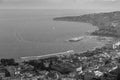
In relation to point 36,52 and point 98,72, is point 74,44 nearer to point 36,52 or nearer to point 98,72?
point 36,52

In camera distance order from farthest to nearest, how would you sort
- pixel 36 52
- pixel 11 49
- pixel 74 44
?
1. pixel 74 44
2. pixel 11 49
3. pixel 36 52

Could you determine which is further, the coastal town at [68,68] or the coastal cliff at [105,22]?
the coastal cliff at [105,22]

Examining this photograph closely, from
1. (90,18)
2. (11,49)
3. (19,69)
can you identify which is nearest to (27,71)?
(19,69)

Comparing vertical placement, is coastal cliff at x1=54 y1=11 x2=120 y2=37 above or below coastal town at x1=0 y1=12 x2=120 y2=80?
above

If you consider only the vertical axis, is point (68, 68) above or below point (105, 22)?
below

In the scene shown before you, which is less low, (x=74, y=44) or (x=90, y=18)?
(x=90, y=18)

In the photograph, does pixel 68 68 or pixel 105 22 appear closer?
pixel 68 68

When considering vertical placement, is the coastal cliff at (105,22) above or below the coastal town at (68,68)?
above

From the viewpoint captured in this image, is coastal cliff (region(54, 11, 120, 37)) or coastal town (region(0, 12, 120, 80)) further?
coastal cliff (region(54, 11, 120, 37))
